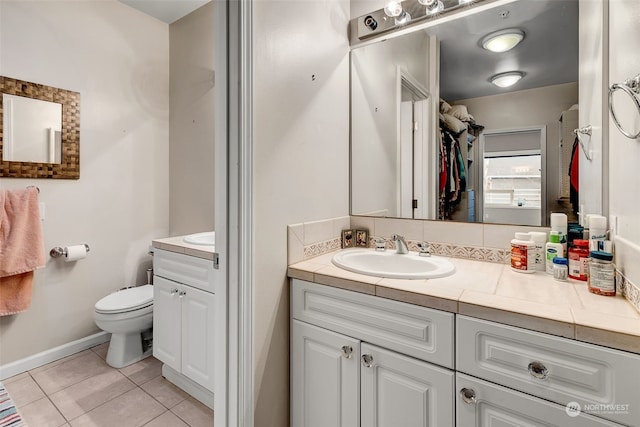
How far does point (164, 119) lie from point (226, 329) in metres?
2.27

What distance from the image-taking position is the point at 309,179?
4.73ft

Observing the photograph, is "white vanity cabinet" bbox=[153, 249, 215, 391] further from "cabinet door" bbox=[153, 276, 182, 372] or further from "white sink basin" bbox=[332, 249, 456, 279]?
"white sink basin" bbox=[332, 249, 456, 279]

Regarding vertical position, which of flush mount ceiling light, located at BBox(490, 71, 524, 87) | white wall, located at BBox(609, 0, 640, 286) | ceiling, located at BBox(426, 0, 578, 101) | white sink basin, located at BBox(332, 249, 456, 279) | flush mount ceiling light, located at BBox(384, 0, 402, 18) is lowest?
white sink basin, located at BBox(332, 249, 456, 279)

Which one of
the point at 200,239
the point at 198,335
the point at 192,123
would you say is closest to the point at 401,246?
the point at 198,335

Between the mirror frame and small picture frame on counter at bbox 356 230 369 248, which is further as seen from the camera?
the mirror frame

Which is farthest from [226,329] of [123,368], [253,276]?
[123,368]

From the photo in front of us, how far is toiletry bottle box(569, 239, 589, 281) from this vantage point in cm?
110

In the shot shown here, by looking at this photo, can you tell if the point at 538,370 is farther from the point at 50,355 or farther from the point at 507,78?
the point at 50,355

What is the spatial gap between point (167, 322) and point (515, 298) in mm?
1751

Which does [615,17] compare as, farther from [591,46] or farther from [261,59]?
[261,59]

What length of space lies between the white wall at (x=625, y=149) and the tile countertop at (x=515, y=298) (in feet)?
0.45

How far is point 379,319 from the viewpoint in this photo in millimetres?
1074

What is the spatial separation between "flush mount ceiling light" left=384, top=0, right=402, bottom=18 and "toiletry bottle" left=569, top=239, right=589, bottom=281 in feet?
4.36

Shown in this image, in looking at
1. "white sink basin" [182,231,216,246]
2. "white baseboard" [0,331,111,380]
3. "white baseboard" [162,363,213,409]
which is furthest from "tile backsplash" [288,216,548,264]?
"white baseboard" [0,331,111,380]
